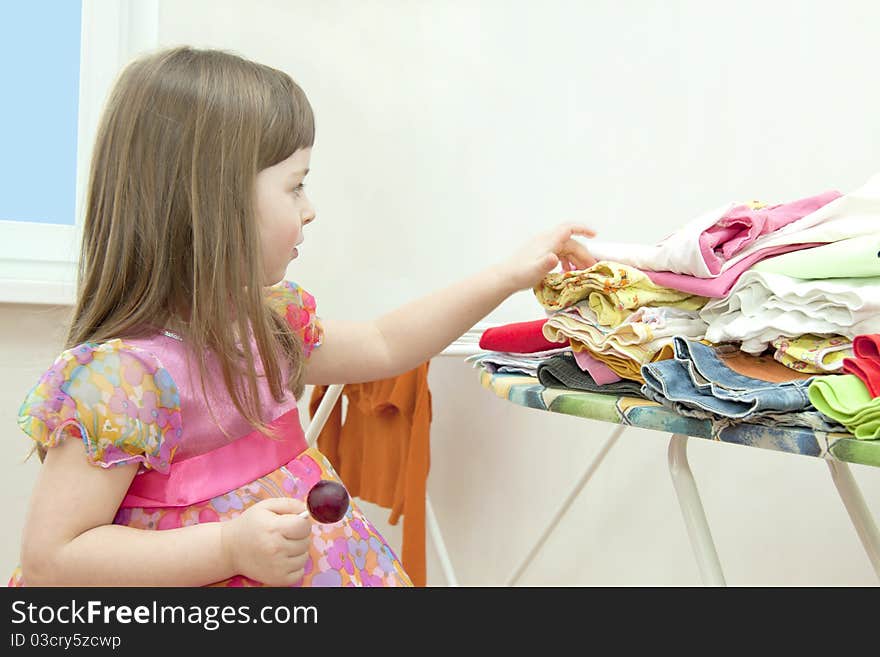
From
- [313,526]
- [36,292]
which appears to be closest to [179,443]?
[313,526]

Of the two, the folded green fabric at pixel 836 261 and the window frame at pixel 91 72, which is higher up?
the folded green fabric at pixel 836 261

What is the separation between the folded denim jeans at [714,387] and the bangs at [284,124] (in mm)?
464

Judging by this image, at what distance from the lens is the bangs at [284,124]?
97cm

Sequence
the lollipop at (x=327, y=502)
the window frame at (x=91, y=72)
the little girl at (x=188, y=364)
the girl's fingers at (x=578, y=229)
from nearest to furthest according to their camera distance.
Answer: the lollipop at (x=327, y=502), the little girl at (x=188, y=364), the girl's fingers at (x=578, y=229), the window frame at (x=91, y=72)

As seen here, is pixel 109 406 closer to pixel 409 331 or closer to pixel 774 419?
pixel 409 331

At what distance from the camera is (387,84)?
2135mm

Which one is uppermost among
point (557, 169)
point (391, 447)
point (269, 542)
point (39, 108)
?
point (557, 169)

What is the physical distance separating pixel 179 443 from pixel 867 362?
62 centimetres

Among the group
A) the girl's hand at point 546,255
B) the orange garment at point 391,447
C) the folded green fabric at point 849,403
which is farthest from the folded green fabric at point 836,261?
the orange garment at point 391,447

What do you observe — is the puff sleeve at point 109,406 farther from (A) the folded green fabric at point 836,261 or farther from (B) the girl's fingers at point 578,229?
(A) the folded green fabric at point 836,261

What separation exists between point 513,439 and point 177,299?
96cm

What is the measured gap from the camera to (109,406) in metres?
0.83

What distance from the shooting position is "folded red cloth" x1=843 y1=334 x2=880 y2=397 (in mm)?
623
